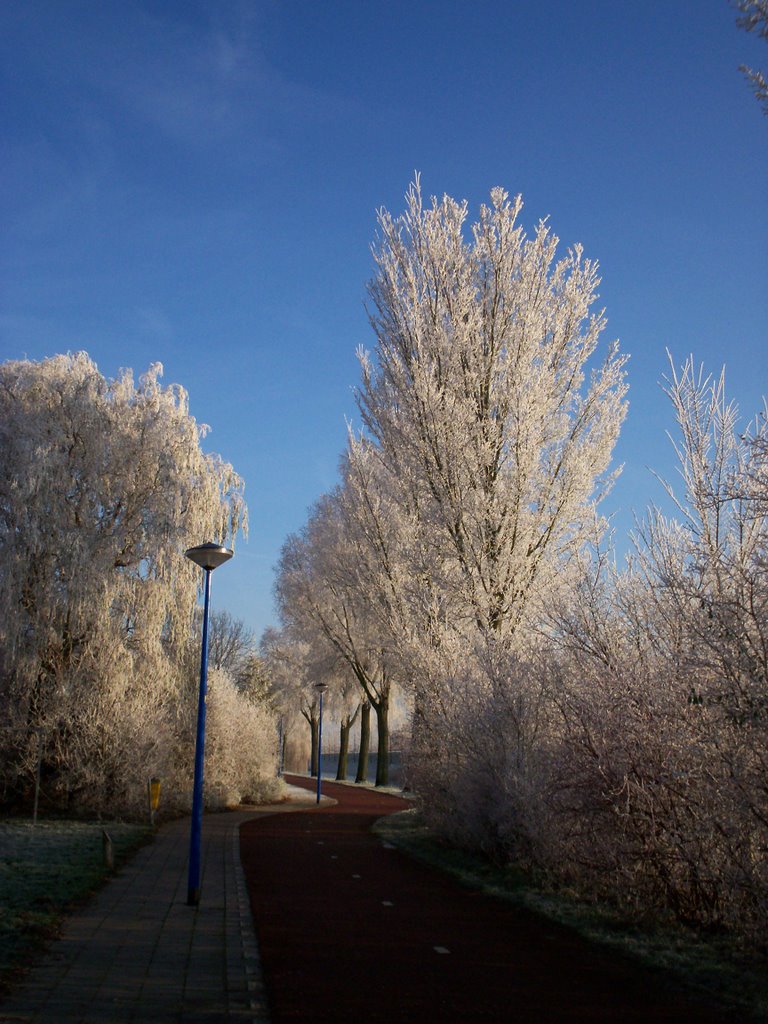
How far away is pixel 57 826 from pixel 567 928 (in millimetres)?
11884

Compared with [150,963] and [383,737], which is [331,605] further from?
[150,963]

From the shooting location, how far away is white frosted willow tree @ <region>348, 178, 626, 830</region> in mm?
17281

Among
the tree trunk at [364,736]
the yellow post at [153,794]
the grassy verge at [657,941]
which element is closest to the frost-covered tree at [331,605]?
the tree trunk at [364,736]

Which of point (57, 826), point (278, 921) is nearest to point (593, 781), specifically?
point (278, 921)

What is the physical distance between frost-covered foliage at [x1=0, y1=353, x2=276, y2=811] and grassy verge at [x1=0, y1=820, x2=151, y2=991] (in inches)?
63.8

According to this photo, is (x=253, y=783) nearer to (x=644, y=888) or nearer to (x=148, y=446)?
(x=148, y=446)

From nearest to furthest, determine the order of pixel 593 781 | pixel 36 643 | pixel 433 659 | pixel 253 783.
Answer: pixel 593 781 < pixel 433 659 < pixel 36 643 < pixel 253 783

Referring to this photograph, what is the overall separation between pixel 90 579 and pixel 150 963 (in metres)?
12.8

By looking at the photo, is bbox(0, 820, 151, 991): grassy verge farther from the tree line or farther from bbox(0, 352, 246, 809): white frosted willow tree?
the tree line

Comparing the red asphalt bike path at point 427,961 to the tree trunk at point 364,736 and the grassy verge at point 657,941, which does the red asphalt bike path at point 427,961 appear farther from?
the tree trunk at point 364,736

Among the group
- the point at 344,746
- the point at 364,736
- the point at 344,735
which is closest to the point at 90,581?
the point at 364,736

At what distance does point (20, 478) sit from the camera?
1842cm

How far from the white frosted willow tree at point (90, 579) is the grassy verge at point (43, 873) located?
162 cm

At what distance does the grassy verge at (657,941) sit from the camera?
6195 millimetres
